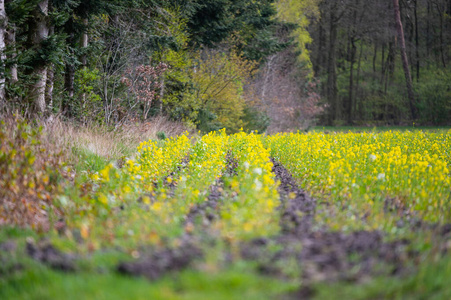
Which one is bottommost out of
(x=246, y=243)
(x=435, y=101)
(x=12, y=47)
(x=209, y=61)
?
(x=246, y=243)

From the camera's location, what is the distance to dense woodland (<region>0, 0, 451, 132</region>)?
1046 centimetres

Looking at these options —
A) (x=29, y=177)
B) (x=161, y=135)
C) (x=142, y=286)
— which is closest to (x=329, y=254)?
(x=142, y=286)

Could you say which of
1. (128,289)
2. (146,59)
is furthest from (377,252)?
(146,59)

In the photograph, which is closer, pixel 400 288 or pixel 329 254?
pixel 400 288

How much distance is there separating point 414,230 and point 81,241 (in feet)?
11.6

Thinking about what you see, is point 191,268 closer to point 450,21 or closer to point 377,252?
point 377,252

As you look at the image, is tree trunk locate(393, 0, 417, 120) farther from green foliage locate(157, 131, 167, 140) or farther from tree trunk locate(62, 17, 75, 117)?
tree trunk locate(62, 17, 75, 117)

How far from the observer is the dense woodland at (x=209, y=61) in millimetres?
10461

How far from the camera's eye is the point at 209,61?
21875 mm

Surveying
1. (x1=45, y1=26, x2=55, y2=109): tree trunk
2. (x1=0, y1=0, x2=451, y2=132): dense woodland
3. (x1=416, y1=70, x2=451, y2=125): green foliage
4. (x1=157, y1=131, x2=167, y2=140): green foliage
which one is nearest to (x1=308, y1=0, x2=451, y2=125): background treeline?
(x1=0, y1=0, x2=451, y2=132): dense woodland

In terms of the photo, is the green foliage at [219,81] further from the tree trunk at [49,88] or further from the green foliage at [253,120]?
the tree trunk at [49,88]

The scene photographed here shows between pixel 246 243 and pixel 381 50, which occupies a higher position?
pixel 381 50

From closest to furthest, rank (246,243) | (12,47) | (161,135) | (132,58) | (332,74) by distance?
(246,243) < (12,47) < (161,135) < (132,58) < (332,74)

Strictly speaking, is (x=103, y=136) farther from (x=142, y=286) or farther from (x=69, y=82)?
(x=142, y=286)
